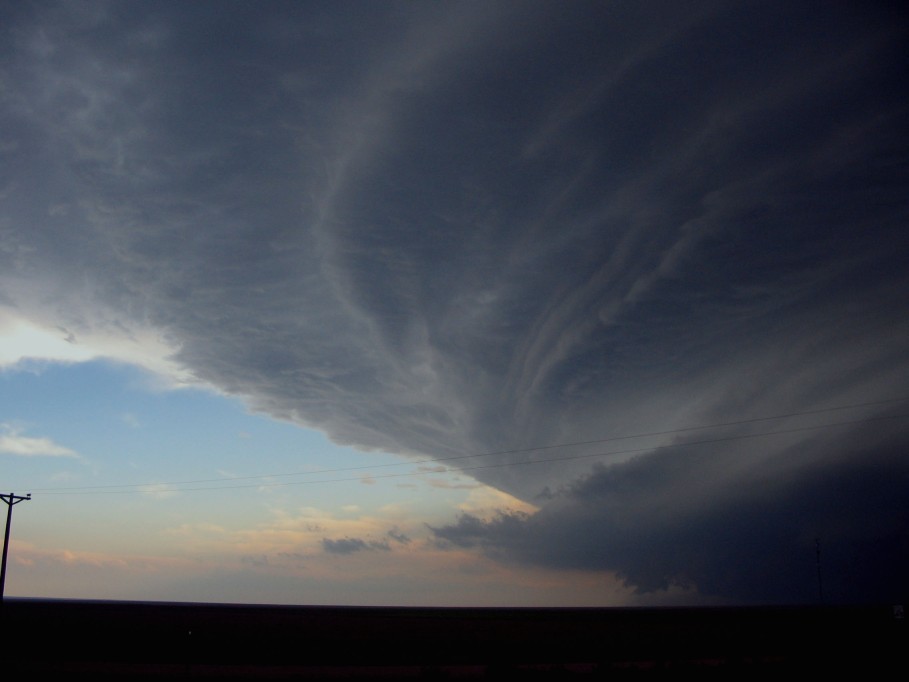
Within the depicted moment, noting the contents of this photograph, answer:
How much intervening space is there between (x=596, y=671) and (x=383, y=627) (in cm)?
5116

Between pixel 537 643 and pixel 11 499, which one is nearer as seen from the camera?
pixel 11 499

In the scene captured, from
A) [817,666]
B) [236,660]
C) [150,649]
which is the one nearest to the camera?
[817,666]

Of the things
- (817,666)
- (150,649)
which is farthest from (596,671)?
(150,649)

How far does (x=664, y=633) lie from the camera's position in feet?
276

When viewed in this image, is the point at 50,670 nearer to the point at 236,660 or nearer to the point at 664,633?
the point at 236,660

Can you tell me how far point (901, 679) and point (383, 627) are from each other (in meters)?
66.4

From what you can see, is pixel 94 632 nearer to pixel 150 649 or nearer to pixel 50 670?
pixel 150 649

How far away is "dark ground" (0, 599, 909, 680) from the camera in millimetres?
44344

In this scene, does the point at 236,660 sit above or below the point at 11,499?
below

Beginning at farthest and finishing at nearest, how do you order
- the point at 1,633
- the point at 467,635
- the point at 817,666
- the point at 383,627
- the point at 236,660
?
1. the point at 383,627
2. the point at 467,635
3. the point at 1,633
4. the point at 236,660
5. the point at 817,666

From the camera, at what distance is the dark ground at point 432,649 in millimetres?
44344

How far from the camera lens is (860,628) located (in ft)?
268

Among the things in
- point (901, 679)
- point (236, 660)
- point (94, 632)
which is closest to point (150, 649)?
point (236, 660)

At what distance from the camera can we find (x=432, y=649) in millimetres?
68000
